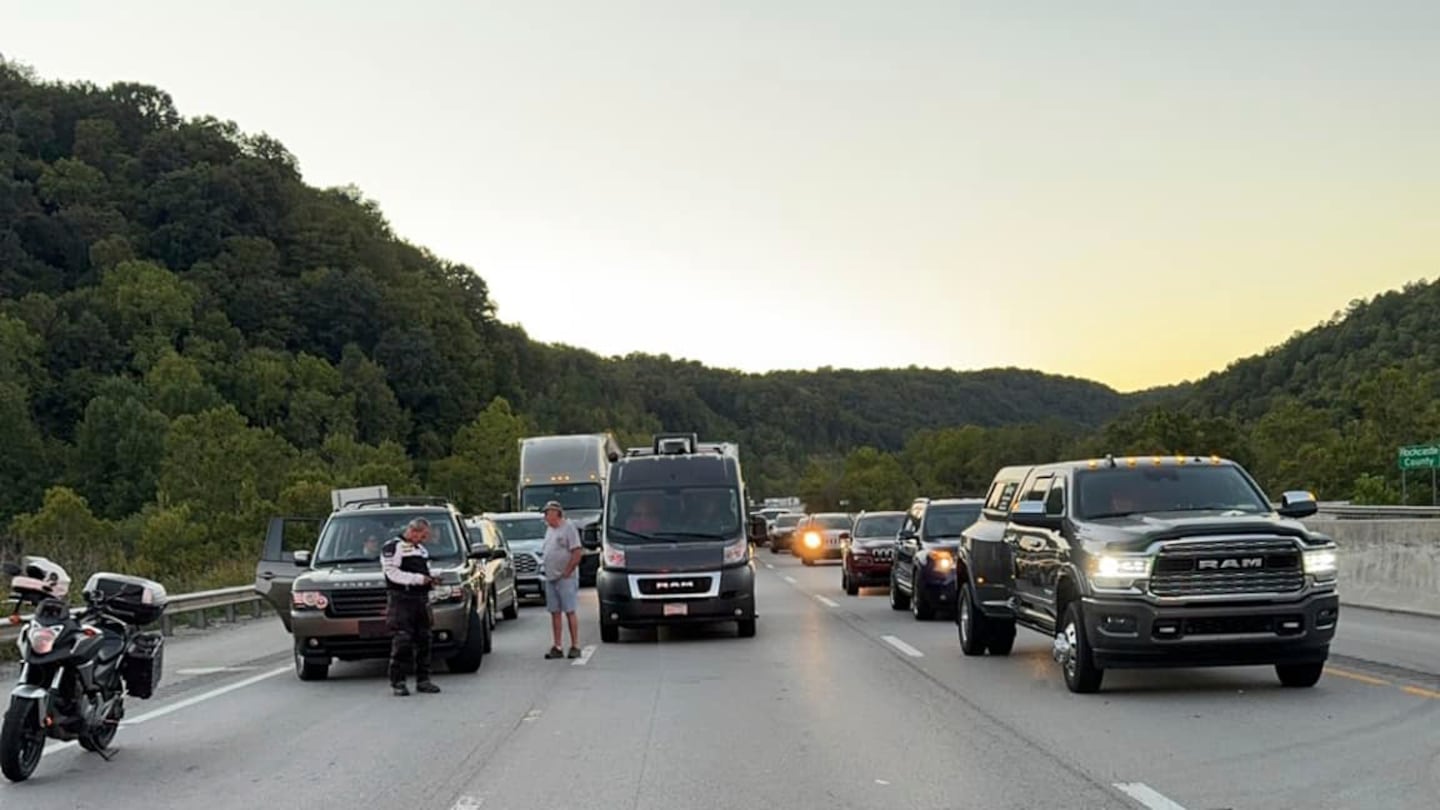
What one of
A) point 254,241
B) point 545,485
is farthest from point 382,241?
point 545,485

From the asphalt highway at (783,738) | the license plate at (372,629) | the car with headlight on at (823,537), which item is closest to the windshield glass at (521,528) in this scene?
the asphalt highway at (783,738)

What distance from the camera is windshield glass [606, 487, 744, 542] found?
19.8 m

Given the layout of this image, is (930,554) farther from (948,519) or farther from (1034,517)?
(1034,517)

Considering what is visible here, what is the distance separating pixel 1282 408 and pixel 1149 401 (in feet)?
113

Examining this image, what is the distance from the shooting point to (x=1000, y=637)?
15891mm

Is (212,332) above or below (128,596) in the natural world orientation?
above

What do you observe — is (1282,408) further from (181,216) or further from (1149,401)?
(181,216)

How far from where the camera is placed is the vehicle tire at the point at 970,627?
15.8 m

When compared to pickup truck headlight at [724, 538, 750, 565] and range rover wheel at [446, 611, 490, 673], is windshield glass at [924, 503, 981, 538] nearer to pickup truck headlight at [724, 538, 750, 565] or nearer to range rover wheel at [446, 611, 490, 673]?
pickup truck headlight at [724, 538, 750, 565]

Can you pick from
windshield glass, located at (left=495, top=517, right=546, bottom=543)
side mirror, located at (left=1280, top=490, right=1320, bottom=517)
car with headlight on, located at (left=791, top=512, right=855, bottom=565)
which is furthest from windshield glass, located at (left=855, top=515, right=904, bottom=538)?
car with headlight on, located at (left=791, top=512, right=855, bottom=565)

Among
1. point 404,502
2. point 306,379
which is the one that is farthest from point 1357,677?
point 306,379

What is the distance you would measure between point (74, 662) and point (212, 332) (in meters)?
112

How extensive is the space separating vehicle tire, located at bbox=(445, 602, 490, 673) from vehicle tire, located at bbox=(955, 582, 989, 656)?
528 centimetres

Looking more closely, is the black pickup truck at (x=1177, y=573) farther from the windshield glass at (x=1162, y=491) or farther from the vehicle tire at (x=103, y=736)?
the vehicle tire at (x=103, y=736)
